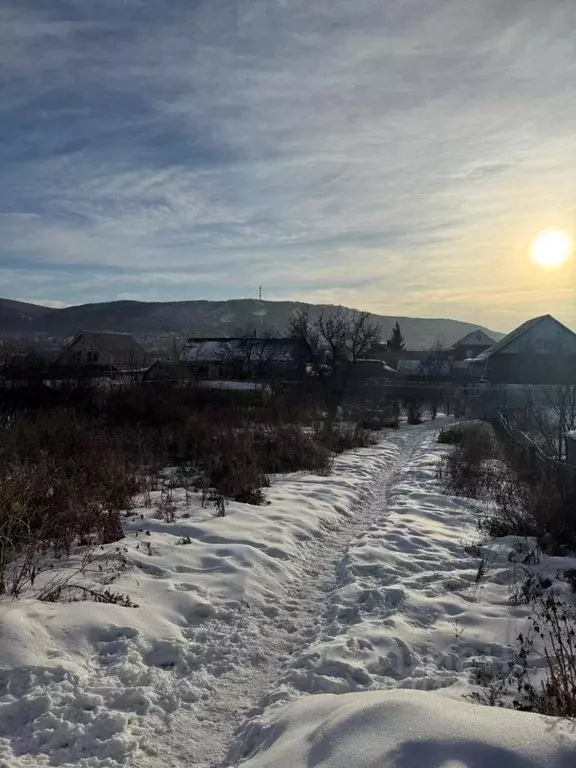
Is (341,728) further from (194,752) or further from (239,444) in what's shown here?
(239,444)

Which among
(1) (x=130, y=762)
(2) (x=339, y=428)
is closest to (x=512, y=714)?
(1) (x=130, y=762)

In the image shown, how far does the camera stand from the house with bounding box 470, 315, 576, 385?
132 feet

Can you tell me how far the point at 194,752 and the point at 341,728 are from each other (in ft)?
3.34

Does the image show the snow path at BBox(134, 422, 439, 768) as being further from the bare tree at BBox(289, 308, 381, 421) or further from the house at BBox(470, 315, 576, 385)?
the house at BBox(470, 315, 576, 385)

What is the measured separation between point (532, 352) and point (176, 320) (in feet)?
398

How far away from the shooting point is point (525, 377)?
39625mm

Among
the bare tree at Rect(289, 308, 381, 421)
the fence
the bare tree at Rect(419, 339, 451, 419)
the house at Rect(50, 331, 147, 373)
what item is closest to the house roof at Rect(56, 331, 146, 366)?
the house at Rect(50, 331, 147, 373)

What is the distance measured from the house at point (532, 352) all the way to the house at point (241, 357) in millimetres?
16427

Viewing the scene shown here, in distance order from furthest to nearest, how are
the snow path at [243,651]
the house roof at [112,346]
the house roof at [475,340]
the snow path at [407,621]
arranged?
the house roof at [475,340], the house roof at [112,346], the snow path at [407,621], the snow path at [243,651]

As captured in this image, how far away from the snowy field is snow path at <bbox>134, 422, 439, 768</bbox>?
0.02 meters

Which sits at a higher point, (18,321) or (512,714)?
(18,321)

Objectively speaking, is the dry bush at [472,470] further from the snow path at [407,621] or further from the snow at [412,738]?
the snow at [412,738]

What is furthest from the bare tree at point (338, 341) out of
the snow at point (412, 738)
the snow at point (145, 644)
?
the snow at point (412, 738)

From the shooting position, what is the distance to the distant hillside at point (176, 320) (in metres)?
115
